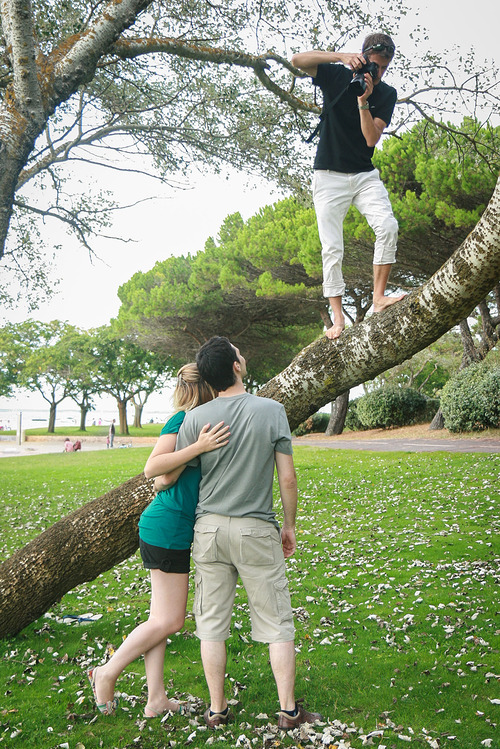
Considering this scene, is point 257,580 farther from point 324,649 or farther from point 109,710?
point 324,649

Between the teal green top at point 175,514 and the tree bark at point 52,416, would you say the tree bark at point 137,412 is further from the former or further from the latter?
the teal green top at point 175,514

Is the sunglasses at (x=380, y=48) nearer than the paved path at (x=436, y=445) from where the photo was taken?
Yes

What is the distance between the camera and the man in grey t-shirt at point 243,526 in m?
3.30

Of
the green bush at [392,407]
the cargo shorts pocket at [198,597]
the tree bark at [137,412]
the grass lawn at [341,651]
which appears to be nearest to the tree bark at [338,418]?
the green bush at [392,407]

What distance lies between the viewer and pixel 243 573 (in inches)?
131

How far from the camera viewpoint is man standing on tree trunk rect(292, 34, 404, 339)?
4598 millimetres

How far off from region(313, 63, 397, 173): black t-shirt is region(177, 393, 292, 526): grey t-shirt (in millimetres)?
2406

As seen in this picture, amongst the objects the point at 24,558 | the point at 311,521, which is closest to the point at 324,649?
the point at 24,558

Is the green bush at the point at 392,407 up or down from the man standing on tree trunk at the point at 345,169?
down

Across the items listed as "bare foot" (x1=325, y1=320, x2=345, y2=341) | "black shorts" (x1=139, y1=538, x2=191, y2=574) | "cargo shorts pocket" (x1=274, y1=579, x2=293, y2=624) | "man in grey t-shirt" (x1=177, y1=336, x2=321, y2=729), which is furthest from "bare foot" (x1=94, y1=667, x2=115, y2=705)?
"bare foot" (x1=325, y1=320, x2=345, y2=341)

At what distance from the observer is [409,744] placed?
3408 millimetres

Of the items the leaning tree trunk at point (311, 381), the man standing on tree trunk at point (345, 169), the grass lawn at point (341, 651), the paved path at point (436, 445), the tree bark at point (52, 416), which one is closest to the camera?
the grass lawn at point (341, 651)

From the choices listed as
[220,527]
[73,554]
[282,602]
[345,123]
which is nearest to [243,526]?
[220,527]

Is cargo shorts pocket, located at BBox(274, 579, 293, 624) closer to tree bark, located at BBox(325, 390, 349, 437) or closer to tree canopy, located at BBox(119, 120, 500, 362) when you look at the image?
tree canopy, located at BBox(119, 120, 500, 362)
